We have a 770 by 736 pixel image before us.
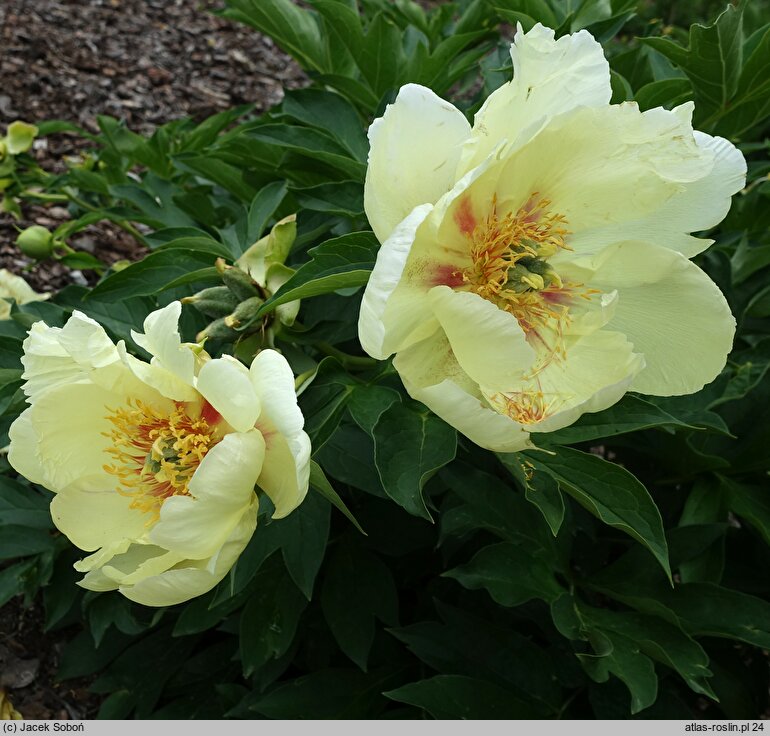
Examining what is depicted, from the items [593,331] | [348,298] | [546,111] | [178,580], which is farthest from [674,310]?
[178,580]

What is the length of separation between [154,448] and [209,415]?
0.28 feet

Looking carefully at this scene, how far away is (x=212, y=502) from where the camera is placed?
0.95 m

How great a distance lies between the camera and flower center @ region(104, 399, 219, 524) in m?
1.08

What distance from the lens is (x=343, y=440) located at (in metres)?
1.44

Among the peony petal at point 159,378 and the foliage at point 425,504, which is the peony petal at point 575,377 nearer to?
the foliage at point 425,504

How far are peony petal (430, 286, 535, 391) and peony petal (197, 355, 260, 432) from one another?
0.84 ft

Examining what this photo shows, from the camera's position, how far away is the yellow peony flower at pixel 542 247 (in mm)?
986

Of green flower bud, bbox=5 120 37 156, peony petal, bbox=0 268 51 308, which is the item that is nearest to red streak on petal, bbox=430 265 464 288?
peony petal, bbox=0 268 51 308

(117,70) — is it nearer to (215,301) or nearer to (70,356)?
(215,301)

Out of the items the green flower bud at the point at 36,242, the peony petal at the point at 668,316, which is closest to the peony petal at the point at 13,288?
the green flower bud at the point at 36,242

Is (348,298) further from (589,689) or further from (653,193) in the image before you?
(589,689)

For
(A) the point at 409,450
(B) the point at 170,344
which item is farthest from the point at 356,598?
(B) the point at 170,344

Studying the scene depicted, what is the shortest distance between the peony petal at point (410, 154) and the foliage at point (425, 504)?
0.39 ft

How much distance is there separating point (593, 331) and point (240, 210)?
3.72 ft
